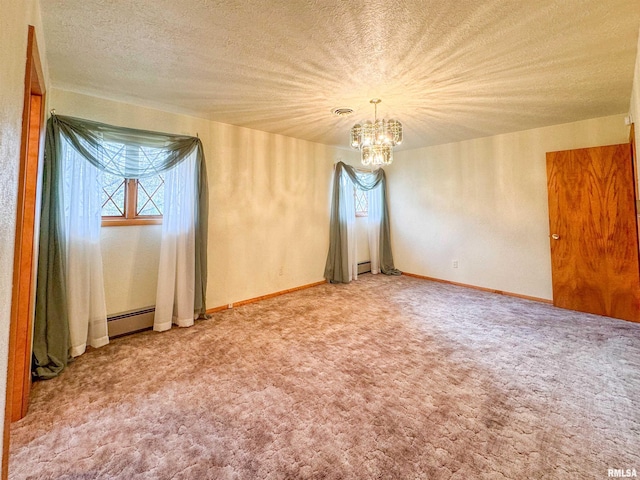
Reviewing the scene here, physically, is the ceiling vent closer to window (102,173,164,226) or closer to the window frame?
window (102,173,164,226)

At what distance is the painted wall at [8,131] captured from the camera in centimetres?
88

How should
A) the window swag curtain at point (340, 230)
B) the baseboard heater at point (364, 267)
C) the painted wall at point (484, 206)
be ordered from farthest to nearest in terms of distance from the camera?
the baseboard heater at point (364, 267) < the window swag curtain at point (340, 230) < the painted wall at point (484, 206)

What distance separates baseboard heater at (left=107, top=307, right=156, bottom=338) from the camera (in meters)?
2.80

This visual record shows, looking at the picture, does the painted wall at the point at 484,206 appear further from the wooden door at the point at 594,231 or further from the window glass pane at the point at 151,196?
the window glass pane at the point at 151,196

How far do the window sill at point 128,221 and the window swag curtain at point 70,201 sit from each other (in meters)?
0.21

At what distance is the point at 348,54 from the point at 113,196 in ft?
8.39

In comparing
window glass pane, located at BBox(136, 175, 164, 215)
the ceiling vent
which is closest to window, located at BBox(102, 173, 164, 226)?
window glass pane, located at BBox(136, 175, 164, 215)

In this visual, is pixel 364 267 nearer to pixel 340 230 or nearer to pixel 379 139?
pixel 340 230

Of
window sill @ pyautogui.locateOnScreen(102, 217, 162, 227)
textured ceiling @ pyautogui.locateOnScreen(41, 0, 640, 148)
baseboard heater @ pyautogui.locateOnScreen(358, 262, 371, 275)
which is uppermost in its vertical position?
textured ceiling @ pyautogui.locateOnScreen(41, 0, 640, 148)

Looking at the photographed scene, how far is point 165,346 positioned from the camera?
2.65 metres

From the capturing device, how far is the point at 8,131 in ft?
3.13

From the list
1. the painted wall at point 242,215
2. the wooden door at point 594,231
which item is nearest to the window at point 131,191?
Result: the painted wall at point 242,215

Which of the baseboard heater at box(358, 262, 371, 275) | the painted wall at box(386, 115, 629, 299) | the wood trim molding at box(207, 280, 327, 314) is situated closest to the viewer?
the wood trim molding at box(207, 280, 327, 314)

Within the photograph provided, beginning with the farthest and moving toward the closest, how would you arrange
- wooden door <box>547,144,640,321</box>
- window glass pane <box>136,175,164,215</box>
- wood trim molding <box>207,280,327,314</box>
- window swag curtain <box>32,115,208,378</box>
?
wood trim molding <box>207,280,327,314</box> < wooden door <box>547,144,640,321</box> < window glass pane <box>136,175,164,215</box> < window swag curtain <box>32,115,208,378</box>
